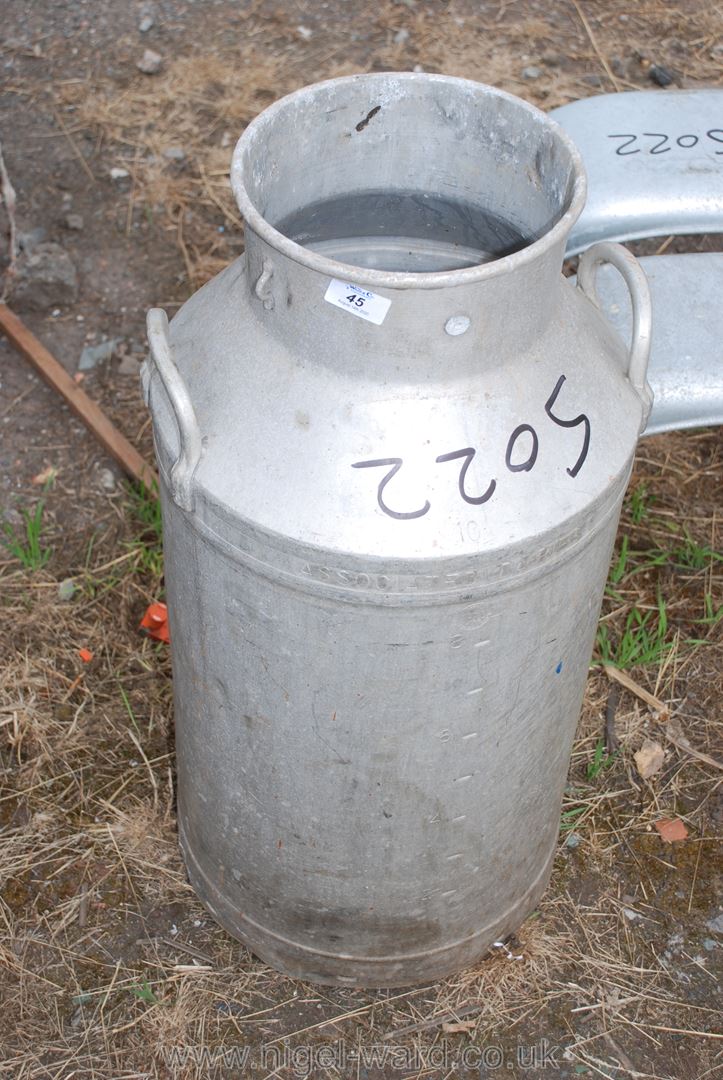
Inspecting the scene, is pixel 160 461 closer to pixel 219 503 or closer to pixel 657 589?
pixel 219 503

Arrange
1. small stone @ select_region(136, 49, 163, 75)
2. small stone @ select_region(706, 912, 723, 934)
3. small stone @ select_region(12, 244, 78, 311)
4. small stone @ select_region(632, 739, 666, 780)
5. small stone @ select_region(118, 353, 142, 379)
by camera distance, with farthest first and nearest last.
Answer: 1. small stone @ select_region(136, 49, 163, 75)
2. small stone @ select_region(12, 244, 78, 311)
3. small stone @ select_region(118, 353, 142, 379)
4. small stone @ select_region(632, 739, 666, 780)
5. small stone @ select_region(706, 912, 723, 934)

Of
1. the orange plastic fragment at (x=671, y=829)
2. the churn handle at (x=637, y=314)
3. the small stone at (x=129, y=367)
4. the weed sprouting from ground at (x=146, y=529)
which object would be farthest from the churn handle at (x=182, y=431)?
the small stone at (x=129, y=367)

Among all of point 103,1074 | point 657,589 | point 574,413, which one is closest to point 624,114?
point 657,589

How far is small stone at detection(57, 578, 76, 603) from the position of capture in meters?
3.04

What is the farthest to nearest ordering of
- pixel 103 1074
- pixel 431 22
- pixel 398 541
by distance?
pixel 431 22 < pixel 103 1074 < pixel 398 541

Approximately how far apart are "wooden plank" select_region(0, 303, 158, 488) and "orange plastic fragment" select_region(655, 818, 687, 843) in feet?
4.95

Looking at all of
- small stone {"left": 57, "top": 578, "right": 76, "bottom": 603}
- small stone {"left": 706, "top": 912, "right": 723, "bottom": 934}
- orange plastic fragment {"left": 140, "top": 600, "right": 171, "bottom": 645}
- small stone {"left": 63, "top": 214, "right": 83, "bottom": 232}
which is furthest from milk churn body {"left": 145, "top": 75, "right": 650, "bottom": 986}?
small stone {"left": 63, "top": 214, "right": 83, "bottom": 232}

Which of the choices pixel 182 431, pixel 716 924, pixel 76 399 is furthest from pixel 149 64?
pixel 716 924

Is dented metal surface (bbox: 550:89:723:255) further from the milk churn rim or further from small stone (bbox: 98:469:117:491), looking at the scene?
small stone (bbox: 98:469:117:491)

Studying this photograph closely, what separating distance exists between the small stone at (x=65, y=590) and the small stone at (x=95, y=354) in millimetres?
823

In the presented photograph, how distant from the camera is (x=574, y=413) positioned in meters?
1.73

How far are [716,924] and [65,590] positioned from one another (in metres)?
1.71

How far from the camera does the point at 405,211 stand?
6.56 ft

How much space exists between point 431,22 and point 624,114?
216 cm
